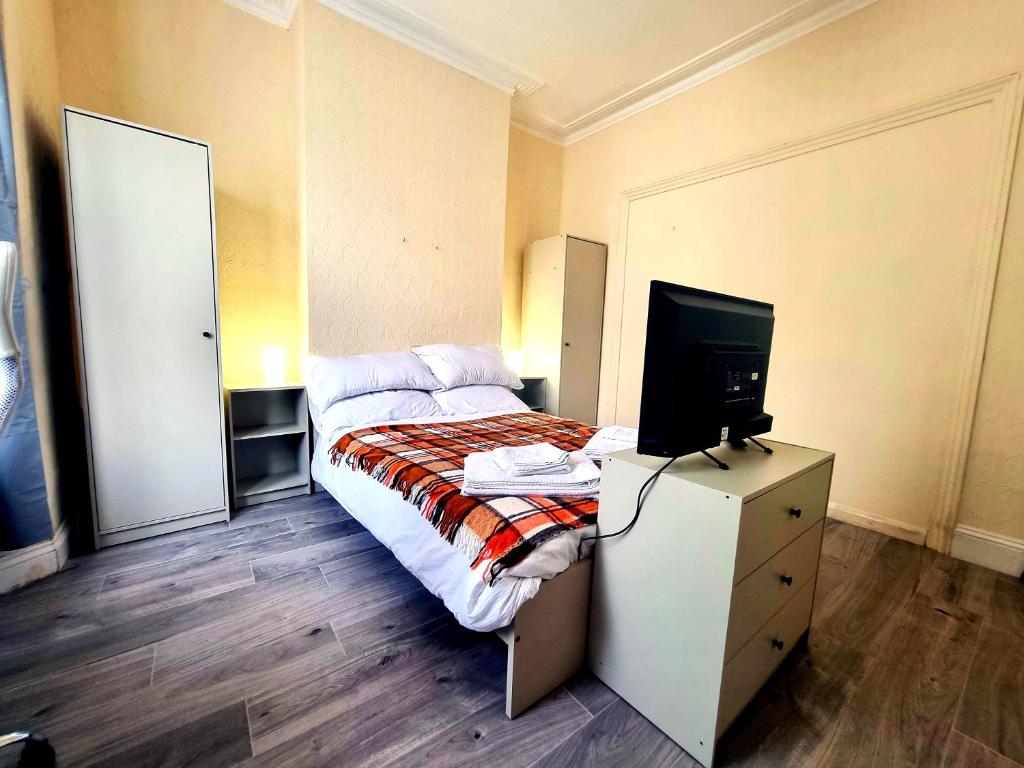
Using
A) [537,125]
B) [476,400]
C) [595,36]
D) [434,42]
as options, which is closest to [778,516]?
[476,400]

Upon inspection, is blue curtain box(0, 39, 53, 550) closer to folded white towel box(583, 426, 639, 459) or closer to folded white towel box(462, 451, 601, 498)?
folded white towel box(462, 451, 601, 498)

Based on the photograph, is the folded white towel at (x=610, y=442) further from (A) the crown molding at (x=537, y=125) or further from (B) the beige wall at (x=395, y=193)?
(A) the crown molding at (x=537, y=125)

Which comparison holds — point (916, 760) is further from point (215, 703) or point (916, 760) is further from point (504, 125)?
point (504, 125)

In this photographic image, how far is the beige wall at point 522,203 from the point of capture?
3.89 m

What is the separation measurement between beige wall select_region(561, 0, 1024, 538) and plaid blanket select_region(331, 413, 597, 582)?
6.31 feet

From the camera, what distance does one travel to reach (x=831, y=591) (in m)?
1.82

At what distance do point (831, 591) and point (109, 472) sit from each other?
10.8 feet

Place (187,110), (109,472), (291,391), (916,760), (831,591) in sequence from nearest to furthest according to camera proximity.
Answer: (916,760) → (831,591) → (109,472) → (187,110) → (291,391)

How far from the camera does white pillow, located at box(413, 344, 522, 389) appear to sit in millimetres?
2773

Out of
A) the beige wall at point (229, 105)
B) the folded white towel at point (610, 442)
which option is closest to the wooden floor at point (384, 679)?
the folded white towel at point (610, 442)

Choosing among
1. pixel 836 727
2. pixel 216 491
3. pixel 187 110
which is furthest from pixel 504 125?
pixel 836 727

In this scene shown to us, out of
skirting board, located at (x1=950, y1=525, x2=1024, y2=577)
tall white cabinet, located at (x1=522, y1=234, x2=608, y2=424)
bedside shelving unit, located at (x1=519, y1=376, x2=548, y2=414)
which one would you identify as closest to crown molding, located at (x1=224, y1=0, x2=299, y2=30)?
tall white cabinet, located at (x1=522, y1=234, x2=608, y2=424)

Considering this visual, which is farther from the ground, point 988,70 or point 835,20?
point 835,20

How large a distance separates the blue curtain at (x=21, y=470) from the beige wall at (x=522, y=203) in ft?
9.59
